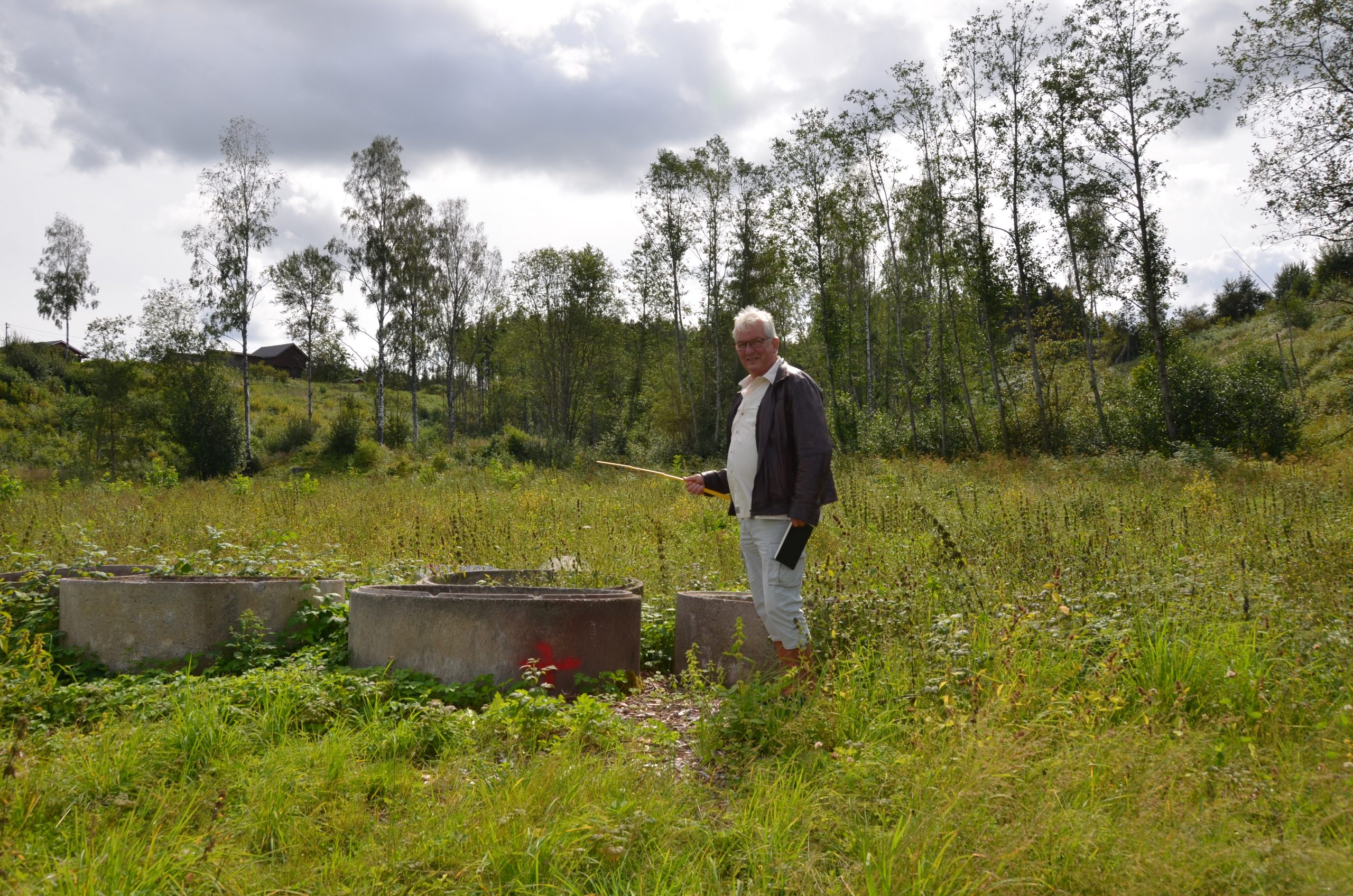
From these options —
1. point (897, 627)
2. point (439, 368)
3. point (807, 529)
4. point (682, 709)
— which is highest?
point (439, 368)

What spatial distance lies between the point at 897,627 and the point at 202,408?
32.2m

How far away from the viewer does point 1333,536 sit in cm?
693

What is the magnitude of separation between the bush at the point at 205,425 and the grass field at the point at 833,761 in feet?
91.7

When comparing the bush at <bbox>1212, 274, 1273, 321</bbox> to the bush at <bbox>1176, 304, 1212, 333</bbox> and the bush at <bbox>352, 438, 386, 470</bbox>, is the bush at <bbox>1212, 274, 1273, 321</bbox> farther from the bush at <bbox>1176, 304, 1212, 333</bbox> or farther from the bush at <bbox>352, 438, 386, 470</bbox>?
the bush at <bbox>352, 438, 386, 470</bbox>

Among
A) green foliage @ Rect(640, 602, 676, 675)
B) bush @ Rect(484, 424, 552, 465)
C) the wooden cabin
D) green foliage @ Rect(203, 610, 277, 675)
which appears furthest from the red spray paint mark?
the wooden cabin

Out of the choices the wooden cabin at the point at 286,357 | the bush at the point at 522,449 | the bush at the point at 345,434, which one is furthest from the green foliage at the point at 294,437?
the wooden cabin at the point at 286,357

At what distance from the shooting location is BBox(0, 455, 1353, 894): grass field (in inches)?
107

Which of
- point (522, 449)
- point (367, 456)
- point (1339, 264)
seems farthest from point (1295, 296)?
point (367, 456)

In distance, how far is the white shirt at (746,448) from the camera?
15.1 ft

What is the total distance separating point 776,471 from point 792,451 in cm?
14

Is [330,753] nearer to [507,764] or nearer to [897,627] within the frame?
[507,764]

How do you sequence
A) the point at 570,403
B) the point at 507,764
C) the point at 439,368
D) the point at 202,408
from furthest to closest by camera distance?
the point at 439,368
the point at 570,403
the point at 202,408
the point at 507,764

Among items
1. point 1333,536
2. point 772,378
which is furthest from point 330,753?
point 1333,536

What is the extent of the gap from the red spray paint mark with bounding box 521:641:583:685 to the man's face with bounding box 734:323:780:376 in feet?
6.44
